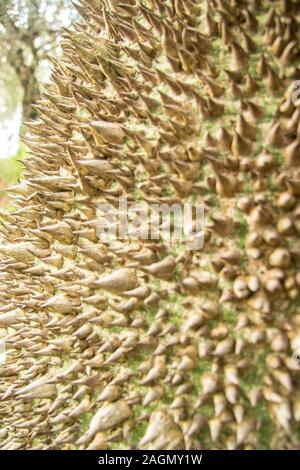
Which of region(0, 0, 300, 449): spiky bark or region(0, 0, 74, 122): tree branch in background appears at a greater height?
region(0, 0, 74, 122): tree branch in background

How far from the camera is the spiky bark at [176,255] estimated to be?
0.84 metres

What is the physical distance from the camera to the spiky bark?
84 centimetres

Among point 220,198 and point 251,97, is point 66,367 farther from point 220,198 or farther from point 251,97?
point 251,97

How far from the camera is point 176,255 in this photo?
0.88m

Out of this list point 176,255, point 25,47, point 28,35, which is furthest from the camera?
point 25,47

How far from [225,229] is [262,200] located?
0.23 feet

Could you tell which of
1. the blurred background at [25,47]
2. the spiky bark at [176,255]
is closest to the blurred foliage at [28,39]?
the blurred background at [25,47]

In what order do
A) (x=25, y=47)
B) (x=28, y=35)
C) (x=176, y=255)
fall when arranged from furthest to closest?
(x=25, y=47)
(x=28, y=35)
(x=176, y=255)

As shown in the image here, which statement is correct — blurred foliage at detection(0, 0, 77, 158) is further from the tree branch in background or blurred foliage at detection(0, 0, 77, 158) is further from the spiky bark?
the spiky bark

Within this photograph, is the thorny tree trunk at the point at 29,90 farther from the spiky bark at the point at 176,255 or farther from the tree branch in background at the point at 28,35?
the spiky bark at the point at 176,255

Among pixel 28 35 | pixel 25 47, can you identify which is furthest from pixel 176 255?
pixel 25 47

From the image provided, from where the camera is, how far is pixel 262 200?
0.84 meters

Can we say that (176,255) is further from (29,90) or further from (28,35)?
(29,90)

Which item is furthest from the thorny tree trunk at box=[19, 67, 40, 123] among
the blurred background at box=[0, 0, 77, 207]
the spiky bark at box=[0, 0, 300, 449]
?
the spiky bark at box=[0, 0, 300, 449]
